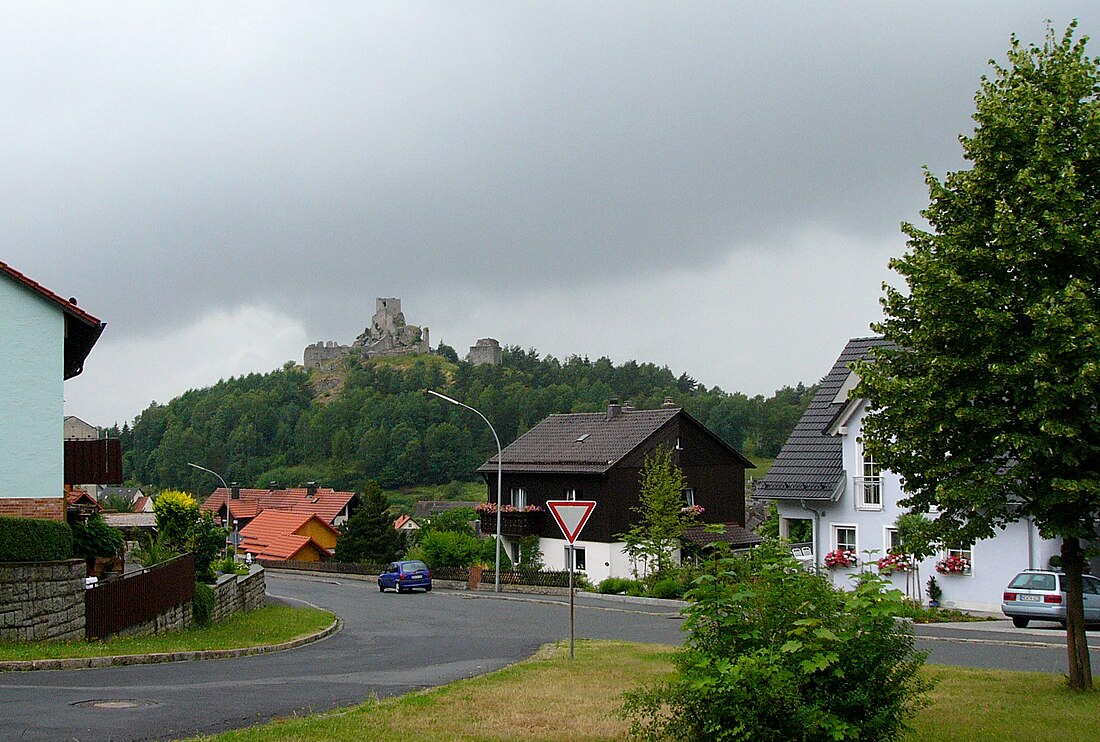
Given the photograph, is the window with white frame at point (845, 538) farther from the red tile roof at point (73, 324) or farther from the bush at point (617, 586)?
the red tile roof at point (73, 324)

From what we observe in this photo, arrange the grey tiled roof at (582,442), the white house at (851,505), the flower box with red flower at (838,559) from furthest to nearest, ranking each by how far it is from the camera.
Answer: the grey tiled roof at (582,442) → the flower box with red flower at (838,559) → the white house at (851,505)

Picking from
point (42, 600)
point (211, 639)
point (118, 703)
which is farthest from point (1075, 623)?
point (211, 639)

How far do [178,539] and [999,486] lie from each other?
2143cm

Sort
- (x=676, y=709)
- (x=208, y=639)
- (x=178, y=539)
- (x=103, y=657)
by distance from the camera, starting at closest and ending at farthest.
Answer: (x=676, y=709), (x=103, y=657), (x=208, y=639), (x=178, y=539)

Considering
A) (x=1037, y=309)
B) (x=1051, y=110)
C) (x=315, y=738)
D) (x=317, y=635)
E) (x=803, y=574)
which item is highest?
(x=1051, y=110)

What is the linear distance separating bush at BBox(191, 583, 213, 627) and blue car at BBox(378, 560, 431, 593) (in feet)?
66.7

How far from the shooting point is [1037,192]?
12.0 m

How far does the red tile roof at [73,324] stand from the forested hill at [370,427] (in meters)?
107

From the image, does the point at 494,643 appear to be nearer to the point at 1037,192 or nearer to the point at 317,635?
the point at 317,635

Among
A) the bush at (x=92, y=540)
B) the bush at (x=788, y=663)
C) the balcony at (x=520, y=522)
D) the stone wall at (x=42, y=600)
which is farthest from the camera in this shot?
the balcony at (x=520, y=522)

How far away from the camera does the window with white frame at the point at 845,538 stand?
114 ft

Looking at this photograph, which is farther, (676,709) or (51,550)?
(51,550)

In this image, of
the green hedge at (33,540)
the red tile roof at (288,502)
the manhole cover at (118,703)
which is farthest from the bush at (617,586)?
the red tile roof at (288,502)

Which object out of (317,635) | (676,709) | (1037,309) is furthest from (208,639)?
(1037,309)
